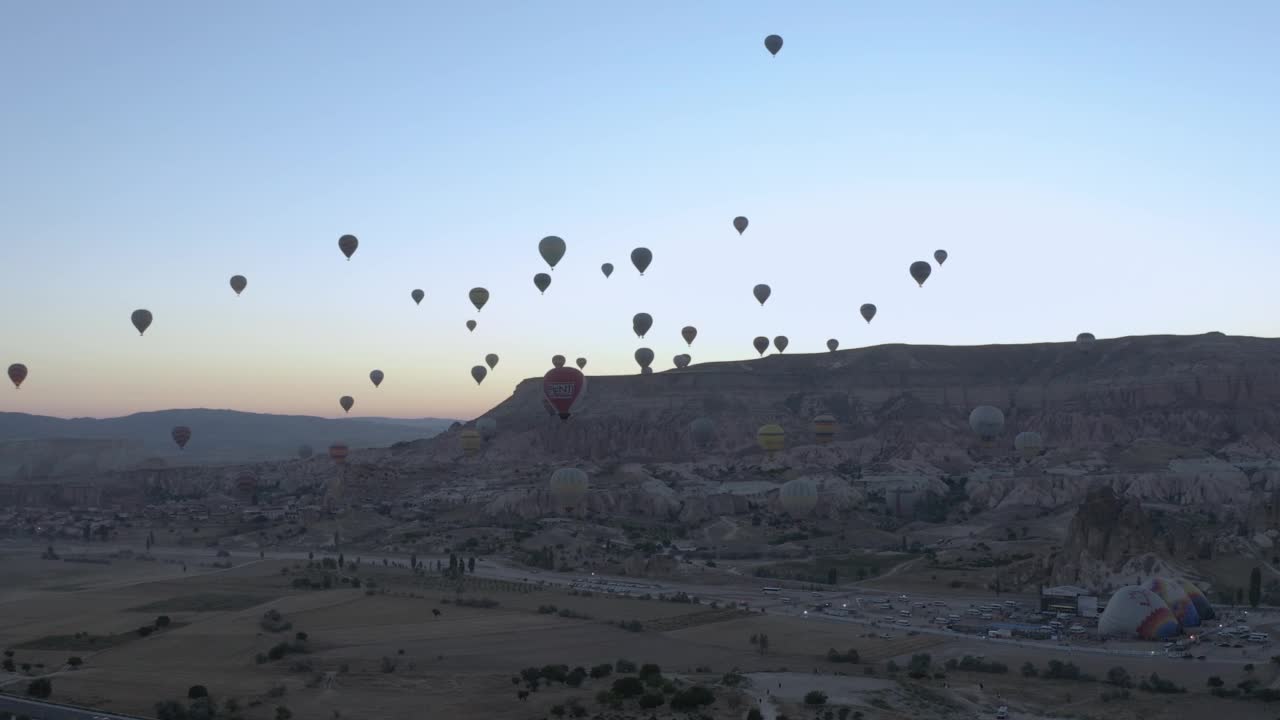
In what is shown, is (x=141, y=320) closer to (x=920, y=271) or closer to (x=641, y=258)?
(x=641, y=258)

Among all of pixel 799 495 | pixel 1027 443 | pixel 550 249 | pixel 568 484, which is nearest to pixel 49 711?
pixel 550 249

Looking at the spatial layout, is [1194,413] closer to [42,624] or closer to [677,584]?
[677,584]

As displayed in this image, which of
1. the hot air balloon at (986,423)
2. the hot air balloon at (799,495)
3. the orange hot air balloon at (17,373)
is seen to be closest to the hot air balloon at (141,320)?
the orange hot air balloon at (17,373)

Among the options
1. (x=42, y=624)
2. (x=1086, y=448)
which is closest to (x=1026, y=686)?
(x=42, y=624)

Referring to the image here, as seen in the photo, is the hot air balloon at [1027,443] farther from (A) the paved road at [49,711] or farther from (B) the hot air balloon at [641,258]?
(A) the paved road at [49,711]

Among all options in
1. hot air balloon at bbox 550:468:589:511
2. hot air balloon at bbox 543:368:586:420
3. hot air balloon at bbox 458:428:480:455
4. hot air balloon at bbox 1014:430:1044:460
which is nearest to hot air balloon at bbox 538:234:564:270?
hot air balloon at bbox 543:368:586:420

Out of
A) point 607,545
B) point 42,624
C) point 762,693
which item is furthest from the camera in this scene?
point 607,545

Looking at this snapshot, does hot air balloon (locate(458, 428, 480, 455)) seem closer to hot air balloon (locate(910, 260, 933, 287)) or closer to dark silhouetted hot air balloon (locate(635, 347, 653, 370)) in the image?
dark silhouetted hot air balloon (locate(635, 347, 653, 370))
